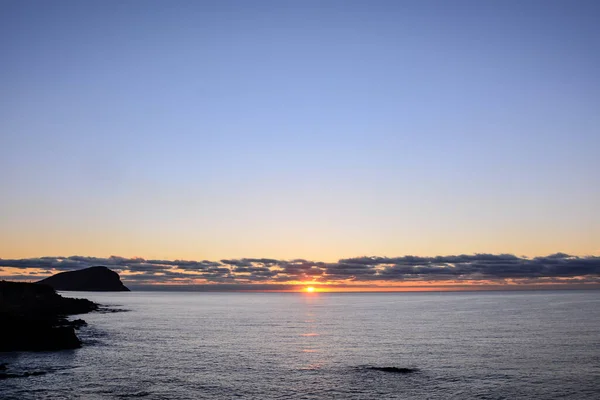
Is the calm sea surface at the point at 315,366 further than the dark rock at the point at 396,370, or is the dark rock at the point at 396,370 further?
the dark rock at the point at 396,370

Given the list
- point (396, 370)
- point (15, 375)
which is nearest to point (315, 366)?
Answer: point (396, 370)

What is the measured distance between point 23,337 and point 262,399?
1926 inches

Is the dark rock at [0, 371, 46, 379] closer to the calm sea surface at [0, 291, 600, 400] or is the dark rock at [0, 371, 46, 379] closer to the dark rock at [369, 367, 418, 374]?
the calm sea surface at [0, 291, 600, 400]

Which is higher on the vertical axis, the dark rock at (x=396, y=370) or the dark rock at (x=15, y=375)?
the dark rock at (x=15, y=375)

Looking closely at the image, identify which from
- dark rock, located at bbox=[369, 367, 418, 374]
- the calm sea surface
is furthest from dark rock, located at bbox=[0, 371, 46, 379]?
dark rock, located at bbox=[369, 367, 418, 374]

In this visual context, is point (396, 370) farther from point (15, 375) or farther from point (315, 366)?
point (15, 375)

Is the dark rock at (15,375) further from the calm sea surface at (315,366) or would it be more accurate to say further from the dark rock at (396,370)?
the dark rock at (396,370)

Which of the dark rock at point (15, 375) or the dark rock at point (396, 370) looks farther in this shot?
the dark rock at point (396, 370)

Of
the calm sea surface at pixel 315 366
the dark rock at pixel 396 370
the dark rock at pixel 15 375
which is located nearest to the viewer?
the calm sea surface at pixel 315 366

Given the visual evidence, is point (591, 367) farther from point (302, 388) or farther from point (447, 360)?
point (302, 388)

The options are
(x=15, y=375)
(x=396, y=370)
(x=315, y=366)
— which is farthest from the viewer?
(x=315, y=366)

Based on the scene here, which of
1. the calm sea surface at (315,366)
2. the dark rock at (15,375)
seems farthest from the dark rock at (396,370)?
the dark rock at (15,375)

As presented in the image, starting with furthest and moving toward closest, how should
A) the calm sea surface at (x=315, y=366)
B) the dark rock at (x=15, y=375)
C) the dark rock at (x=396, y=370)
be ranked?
1. the dark rock at (x=396, y=370)
2. the dark rock at (x=15, y=375)
3. the calm sea surface at (x=315, y=366)

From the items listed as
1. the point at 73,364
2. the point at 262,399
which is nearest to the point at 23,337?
the point at 73,364
